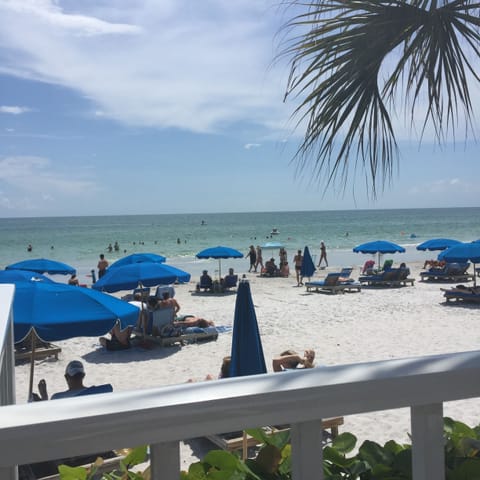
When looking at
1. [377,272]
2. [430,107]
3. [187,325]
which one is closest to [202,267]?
[377,272]

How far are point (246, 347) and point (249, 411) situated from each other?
528 centimetres

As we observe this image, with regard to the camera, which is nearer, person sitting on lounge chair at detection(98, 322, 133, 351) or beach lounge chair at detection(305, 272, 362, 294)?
person sitting on lounge chair at detection(98, 322, 133, 351)

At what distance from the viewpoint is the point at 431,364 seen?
3.09 feet

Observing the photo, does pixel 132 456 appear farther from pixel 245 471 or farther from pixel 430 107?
pixel 430 107

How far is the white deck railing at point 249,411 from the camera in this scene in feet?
2.41

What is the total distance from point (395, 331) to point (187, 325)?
446 cm

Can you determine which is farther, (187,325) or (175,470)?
(187,325)

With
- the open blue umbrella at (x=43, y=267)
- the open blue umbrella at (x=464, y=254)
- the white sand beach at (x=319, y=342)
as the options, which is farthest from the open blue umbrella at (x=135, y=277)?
the open blue umbrella at (x=464, y=254)

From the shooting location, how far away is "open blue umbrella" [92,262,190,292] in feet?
32.4

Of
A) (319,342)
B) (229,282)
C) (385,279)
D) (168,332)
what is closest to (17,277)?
(168,332)

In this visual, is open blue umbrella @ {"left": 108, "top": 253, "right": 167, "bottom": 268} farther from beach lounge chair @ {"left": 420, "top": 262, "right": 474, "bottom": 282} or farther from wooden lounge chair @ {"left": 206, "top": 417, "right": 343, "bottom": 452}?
beach lounge chair @ {"left": 420, "top": 262, "right": 474, "bottom": 282}

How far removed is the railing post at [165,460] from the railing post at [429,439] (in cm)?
41

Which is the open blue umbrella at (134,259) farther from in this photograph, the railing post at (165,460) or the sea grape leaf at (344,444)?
the railing post at (165,460)

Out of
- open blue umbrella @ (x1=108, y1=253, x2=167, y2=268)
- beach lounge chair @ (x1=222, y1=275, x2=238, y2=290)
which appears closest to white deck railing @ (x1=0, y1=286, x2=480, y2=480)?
open blue umbrella @ (x1=108, y1=253, x2=167, y2=268)
